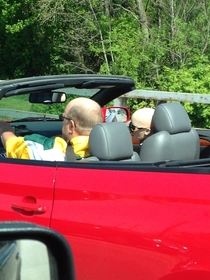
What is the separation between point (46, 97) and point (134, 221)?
1.55m

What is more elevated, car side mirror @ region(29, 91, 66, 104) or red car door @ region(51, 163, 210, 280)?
car side mirror @ region(29, 91, 66, 104)

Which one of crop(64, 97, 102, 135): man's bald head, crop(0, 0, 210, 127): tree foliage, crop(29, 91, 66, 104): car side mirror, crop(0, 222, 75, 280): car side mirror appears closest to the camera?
crop(0, 222, 75, 280): car side mirror

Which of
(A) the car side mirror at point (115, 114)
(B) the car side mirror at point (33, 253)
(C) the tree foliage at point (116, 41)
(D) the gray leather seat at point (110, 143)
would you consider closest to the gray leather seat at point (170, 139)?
(D) the gray leather seat at point (110, 143)

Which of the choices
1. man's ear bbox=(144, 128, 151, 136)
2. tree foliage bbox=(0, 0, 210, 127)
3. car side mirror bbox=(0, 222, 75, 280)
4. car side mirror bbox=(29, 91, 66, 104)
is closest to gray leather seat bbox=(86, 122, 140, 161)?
car side mirror bbox=(29, 91, 66, 104)

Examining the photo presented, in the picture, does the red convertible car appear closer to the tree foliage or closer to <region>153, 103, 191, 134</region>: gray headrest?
<region>153, 103, 191, 134</region>: gray headrest

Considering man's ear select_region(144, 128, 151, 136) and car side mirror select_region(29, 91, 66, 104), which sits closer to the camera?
car side mirror select_region(29, 91, 66, 104)

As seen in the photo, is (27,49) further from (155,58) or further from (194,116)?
(194,116)

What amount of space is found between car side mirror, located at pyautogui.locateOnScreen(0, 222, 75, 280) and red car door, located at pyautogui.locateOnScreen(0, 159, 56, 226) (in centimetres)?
164

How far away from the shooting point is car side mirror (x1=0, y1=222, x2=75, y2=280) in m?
1.36

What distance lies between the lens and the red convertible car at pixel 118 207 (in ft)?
9.34

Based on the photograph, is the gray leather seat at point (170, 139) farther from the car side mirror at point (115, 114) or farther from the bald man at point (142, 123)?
the car side mirror at point (115, 114)

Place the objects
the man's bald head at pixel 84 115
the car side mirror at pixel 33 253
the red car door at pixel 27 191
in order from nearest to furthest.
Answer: the car side mirror at pixel 33 253
the red car door at pixel 27 191
the man's bald head at pixel 84 115

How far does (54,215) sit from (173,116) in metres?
1.34

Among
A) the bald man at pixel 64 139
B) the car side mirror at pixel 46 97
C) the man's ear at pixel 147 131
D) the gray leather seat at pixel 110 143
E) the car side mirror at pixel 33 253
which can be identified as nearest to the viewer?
the car side mirror at pixel 33 253
